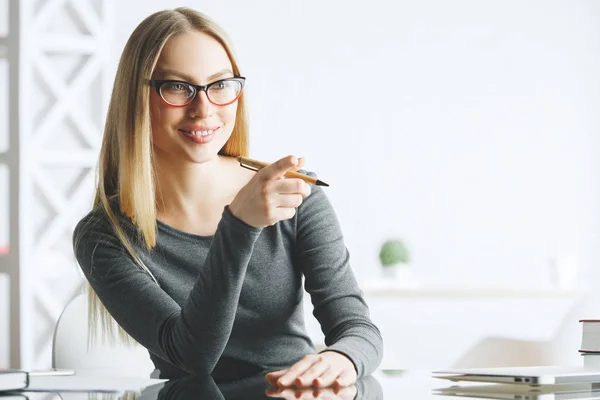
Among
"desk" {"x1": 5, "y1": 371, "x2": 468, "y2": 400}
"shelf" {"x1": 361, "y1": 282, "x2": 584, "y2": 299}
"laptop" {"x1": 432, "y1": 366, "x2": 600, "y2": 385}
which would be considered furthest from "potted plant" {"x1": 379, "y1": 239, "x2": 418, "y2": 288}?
"laptop" {"x1": 432, "y1": 366, "x2": 600, "y2": 385}

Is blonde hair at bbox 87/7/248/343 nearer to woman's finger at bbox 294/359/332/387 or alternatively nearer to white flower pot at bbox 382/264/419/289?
woman's finger at bbox 294/359/332/387

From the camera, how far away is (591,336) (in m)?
1.14

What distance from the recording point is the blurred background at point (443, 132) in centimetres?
410

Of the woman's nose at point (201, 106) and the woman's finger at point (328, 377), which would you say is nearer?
the woman's finger at point (328, 377)

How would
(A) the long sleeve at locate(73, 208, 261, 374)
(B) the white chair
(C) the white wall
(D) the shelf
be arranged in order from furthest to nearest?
(C) the white wall → (D) the shelf → (B) the white chair → (A) the long sleeve at locate(73, 208, 261, 374)

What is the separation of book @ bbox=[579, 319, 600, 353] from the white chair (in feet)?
2.67

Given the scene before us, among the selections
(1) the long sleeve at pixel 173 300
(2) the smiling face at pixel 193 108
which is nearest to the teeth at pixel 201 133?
(2) the smiling face at pixel 193 108

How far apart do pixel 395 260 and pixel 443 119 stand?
0.83m

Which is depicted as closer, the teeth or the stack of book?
the stack of book

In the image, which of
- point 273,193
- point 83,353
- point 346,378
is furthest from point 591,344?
point 83,353

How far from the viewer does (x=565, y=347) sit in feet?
7.98

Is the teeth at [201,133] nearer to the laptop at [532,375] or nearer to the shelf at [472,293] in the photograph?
the laptop at [532,375]

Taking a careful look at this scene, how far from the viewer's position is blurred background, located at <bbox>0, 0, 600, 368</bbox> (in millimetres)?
4102

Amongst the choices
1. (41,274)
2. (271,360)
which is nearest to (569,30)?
(41,274)
